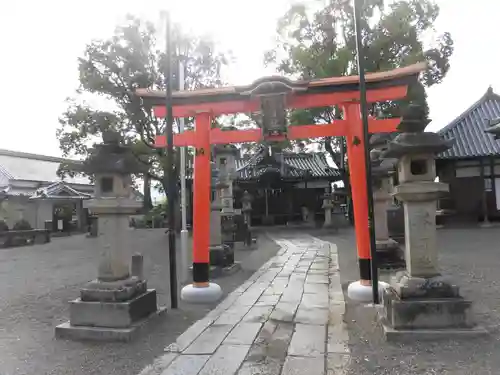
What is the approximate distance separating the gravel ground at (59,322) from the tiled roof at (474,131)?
43.6 ft

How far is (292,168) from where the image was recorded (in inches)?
1169

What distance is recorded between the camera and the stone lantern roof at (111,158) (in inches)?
236

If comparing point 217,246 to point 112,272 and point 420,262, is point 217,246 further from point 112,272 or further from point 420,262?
point 420,262

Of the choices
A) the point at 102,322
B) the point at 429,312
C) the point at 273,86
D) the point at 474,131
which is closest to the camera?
the point at 429,312

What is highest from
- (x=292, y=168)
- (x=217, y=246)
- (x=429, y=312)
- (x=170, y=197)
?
(x=292, y=168)

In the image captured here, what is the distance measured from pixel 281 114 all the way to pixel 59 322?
5330mm

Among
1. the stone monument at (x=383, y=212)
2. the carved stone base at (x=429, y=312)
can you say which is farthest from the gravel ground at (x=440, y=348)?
the stone monument at (x=383, y=212)

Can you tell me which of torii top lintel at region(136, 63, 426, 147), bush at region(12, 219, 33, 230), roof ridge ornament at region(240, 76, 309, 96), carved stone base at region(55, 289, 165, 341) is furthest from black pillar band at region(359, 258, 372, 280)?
bush at region(12, 219, 33, 230)

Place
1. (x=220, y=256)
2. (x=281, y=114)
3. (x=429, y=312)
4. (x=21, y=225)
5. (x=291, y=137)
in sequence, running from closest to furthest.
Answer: (x=429, y=312), (x=281, y=114), (x=291, y=137), (x=220, y=256), (x=21, y=225)

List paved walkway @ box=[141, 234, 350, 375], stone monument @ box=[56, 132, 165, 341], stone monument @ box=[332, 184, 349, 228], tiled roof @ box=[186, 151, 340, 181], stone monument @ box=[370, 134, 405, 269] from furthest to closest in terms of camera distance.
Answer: tiled roof @ box=[186, 151, 340, 181], stone monument @ box=[332, 184, 349, 228], stone monument @ box=[370, 134, 405, 269], stone monument @ box=[56, 132, 165, 341], paved walkway @ box=[141, 234, 350, 375]

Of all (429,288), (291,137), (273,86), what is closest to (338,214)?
(291,137)

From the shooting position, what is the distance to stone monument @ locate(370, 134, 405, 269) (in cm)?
1046

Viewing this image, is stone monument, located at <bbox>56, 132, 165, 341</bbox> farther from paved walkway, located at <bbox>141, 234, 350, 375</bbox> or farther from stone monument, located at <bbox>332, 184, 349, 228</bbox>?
stone monument, located at <bbox>332, 184, 349, 228</bbox>

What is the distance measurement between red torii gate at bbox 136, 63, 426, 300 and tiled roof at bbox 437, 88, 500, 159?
14569 millimetres
